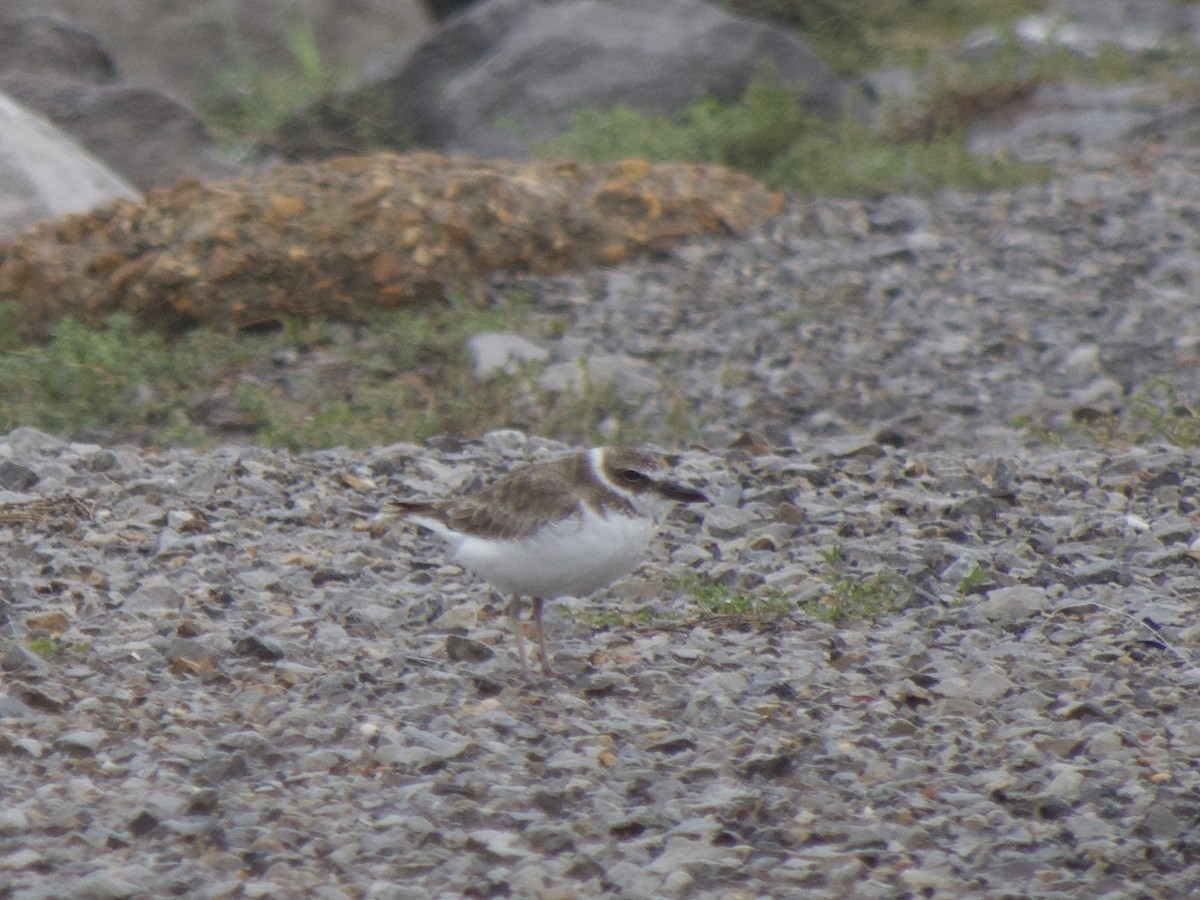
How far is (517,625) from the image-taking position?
228 inches

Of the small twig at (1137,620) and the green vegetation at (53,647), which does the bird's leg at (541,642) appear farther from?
the small twig at (1137,620)

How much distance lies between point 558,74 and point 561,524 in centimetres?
1044

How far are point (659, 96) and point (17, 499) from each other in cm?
913

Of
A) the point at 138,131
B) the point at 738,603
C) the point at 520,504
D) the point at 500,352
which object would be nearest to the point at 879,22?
the point at 138,131

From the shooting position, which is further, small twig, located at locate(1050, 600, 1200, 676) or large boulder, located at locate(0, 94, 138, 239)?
large boulder, located at locate(0, 94, 138, 239)

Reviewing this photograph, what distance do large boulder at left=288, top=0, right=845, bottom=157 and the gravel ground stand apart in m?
6.31

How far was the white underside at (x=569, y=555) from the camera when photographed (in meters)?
5.43

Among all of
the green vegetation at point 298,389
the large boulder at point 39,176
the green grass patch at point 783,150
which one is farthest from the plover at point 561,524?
the green grass patch at point 783,150

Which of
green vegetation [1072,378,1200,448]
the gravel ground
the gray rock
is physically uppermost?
the gray rock

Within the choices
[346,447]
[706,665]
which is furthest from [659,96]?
[706,665]

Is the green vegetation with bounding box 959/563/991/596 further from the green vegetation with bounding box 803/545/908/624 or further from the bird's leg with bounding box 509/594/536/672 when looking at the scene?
the bird's leg with bounding box 509/594/536/672

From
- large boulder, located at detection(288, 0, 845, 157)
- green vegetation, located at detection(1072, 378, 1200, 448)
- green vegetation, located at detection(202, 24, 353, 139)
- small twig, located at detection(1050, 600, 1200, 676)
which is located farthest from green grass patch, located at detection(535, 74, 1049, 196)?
small twig, located at detection(1050, 600, 1200, 676)

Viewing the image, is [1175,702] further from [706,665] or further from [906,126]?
[906,126]

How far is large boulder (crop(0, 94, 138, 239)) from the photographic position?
11242 mm
